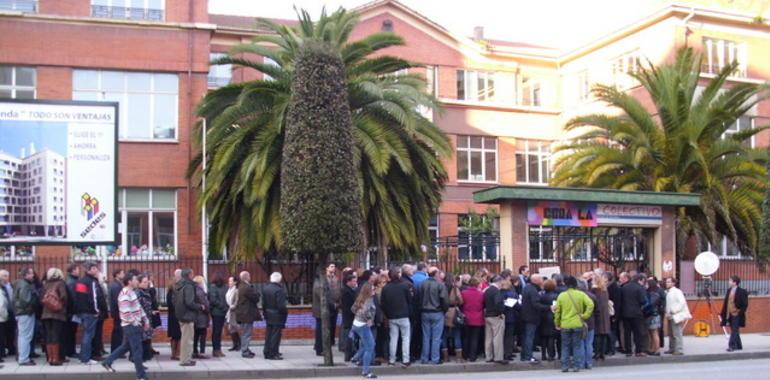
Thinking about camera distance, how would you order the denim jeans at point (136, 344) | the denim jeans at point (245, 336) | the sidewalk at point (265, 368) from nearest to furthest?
1. the denim jeans at point (136, 344)
2. the sidewalk at point (265, 368)
3. the denim jeans at point (245, 336)

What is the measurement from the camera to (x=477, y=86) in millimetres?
43156

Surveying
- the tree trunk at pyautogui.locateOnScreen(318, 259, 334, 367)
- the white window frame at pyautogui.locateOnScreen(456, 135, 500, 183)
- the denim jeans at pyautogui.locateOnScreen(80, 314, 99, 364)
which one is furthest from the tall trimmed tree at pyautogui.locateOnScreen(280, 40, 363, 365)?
the white window frame at pyautogui.locateOnScreen(456, 135, 500, 183)

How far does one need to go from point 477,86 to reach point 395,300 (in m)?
26.3

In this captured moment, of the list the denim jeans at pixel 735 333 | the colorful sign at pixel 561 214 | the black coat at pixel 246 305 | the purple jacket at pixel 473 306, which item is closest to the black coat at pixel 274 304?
the black coat at pixel 246 305

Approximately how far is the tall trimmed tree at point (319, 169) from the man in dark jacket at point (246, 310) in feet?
6.21

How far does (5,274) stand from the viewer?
18.0 meters

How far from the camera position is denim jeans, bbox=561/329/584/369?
60.3ft

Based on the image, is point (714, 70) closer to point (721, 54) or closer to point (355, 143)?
point (721, 54)

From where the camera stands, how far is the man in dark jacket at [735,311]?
21781 millimetres

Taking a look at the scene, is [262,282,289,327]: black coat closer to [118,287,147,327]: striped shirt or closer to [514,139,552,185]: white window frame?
[118,287,147,327]: striped shirt

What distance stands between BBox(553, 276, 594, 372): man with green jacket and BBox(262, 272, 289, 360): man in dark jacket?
5.42 m

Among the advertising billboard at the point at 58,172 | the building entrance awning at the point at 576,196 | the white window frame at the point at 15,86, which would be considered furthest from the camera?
the white window frame at the point at 15,86

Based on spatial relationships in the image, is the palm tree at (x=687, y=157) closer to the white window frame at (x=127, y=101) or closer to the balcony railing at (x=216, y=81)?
the white window frame at (x=127, y=101)

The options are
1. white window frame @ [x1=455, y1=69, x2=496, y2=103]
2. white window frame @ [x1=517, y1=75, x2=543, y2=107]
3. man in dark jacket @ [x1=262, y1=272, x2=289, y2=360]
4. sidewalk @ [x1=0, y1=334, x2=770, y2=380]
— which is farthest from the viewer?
white window frame @ [x1=517, y1=75, x2=543, y2=107]
